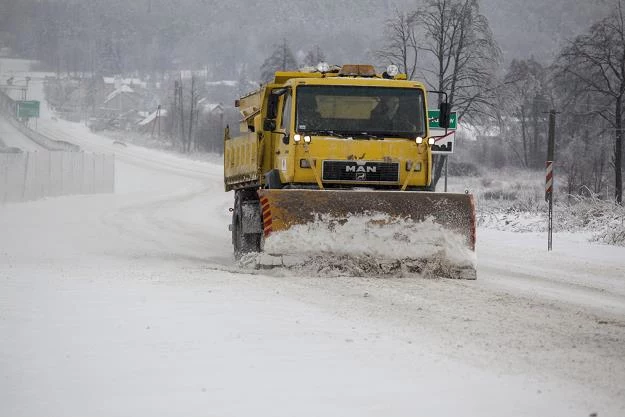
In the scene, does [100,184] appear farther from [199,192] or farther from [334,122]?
[334,122]

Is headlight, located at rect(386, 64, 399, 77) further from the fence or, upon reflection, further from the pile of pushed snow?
the fence

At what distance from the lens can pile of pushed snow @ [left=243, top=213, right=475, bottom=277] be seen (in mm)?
11586

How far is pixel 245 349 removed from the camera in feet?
21.1

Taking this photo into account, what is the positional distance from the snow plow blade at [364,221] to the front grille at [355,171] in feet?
2.54

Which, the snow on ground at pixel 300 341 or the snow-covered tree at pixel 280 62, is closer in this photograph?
the snow on ground at pixel 300 341

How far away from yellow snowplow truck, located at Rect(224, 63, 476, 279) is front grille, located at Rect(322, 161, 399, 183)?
0.04 feet

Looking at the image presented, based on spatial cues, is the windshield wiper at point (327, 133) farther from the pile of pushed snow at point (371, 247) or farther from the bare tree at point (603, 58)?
the bare tree at point (603, 58)

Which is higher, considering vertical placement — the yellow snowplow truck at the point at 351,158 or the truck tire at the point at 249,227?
the yellow snowplow truck at the point at 351,158

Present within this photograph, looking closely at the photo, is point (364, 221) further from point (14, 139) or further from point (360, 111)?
point (14, 139)

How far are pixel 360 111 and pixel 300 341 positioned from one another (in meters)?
6.51

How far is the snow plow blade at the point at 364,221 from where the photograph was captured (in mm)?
11625

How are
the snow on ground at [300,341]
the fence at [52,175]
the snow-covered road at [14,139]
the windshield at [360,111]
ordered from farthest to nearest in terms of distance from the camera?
1. the snow-covered road at [14,139]
2. the fence at [52,175]
3. the windshield at [360,111]
4. the snow on ground at [300,341]

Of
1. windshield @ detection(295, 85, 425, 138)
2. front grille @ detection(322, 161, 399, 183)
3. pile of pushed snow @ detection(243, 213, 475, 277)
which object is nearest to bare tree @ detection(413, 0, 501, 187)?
windshield @ detection(295, 85, 425, 138)

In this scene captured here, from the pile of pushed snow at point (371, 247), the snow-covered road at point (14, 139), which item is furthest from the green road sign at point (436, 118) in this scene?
the snow-covered road at point (14, 139)
